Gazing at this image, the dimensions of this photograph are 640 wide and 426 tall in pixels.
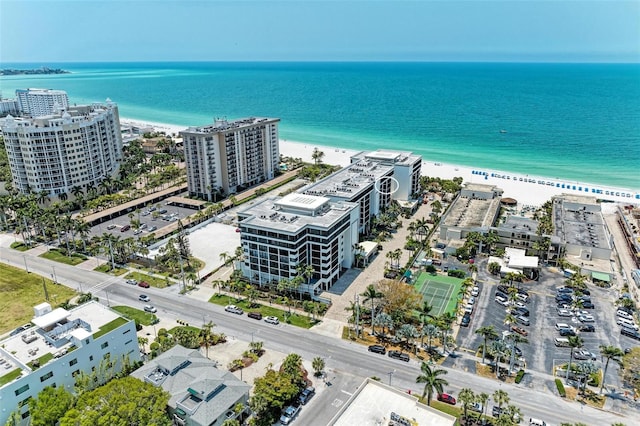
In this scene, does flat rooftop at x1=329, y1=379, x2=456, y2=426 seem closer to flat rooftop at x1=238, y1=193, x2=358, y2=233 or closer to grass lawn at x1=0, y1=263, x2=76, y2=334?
flat rooftop at x1=238, y1=193, x2=358, y2=233

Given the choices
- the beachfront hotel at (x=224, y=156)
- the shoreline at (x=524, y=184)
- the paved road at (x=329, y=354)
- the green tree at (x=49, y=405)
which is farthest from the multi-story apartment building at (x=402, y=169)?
the green tree at (x=49, y=405)

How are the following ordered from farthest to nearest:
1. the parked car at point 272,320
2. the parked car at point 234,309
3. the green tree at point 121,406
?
the parked car at point 234,309 → the parked car at point 272,320 → the green tree at point 121,406

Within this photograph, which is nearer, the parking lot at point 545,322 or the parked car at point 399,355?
the parked car at point 399,355

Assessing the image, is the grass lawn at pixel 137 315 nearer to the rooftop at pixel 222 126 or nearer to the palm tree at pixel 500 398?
the palm tree at pixel 500 398

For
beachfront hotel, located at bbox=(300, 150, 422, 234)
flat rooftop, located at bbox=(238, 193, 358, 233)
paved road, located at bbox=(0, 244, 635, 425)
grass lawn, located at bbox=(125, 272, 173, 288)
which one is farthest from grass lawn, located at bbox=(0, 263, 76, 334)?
beachfront hotel, located at bbox=(300, 150, 422, 234)

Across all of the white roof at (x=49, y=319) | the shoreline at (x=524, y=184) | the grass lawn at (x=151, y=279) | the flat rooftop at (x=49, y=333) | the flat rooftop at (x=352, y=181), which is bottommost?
the grass lawn at (x=151, y=279)

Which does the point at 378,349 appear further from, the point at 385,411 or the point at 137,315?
the point at 137,315

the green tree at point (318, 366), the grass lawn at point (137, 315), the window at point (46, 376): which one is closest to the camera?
the window at point (46, 376)
